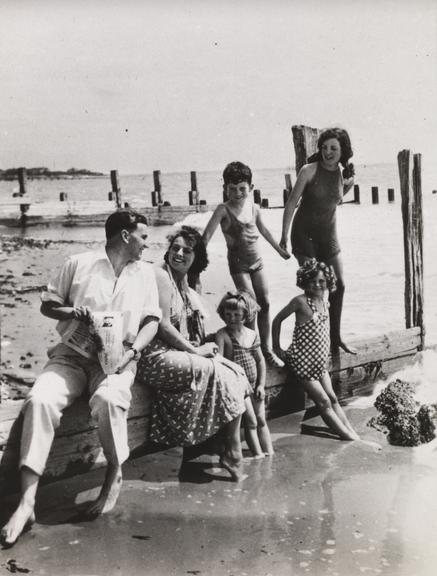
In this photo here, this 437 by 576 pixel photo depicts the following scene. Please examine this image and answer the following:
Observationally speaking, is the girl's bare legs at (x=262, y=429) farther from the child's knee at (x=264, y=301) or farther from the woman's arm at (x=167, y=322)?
the child's knee at (x=264, y=301)

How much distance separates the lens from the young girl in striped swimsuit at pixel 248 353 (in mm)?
4730

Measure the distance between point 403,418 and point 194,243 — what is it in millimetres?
2216

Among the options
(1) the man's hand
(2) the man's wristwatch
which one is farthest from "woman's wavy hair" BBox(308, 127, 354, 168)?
(1) the man's hand

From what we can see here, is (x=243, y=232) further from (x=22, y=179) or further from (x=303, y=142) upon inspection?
(x=22, y=179)

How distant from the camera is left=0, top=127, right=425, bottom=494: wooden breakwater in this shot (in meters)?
3.84

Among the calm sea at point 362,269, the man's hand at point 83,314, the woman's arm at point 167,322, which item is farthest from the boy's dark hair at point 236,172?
the calm sea at point 362,269

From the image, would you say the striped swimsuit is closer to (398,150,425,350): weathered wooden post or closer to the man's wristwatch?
the man's wristwatch

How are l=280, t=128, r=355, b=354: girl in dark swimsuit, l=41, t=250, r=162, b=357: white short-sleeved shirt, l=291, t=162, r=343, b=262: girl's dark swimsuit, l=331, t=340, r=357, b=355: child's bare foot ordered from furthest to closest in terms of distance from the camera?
l=331, t=340, r=357, b=355: child's bare foot
l=291, t=162, r=343, b=262: girl's dark swimsuit
l=280, t=128, r=355, b=354: girl in dark swimsuit
l=41, t=250, r=162, b=357: white short-sleeved shirt

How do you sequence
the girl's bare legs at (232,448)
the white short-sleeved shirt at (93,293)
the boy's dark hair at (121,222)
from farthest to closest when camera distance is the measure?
the girl's bare legs at (232,448) < the boy's dark hair at (121,222) < the white short-sleeved shirt at (93,293)

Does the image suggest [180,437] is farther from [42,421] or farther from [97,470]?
[42,421]

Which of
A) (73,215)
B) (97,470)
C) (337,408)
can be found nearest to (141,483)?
(97,470)

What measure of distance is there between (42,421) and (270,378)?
229 cm

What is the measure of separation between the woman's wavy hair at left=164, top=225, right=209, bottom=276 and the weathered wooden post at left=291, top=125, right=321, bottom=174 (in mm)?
1760

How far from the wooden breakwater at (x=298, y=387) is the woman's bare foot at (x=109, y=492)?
1.16ft
